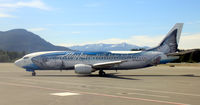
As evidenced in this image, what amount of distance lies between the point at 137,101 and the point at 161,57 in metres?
27.5

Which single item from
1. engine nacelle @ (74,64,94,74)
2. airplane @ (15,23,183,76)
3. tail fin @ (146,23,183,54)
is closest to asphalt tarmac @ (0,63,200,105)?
engine nacelle @ (74,64,94,74)

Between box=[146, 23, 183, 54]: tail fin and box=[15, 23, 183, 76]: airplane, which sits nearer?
box=[15, 23, 183, 76]: airplane

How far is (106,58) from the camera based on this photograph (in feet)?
135

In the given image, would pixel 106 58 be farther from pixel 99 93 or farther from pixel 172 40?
pixel 99 93

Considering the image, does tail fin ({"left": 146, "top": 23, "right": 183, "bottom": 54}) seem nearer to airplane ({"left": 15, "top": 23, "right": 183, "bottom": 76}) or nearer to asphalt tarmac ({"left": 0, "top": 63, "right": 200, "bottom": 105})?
airplane ({"left": 15, "top": 23, "right": 183, "bottom": 76})

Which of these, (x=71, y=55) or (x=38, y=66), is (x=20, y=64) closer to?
(x=38, y=66)

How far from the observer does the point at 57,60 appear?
40156 mm

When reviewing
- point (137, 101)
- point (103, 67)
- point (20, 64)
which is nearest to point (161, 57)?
point (103, 67)

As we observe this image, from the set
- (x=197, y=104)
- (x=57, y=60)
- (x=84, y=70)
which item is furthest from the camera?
(x=57, y=60)

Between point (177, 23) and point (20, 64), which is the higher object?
point (177, 23)

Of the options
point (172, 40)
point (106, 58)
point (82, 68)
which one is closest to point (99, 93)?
point (82, 68)

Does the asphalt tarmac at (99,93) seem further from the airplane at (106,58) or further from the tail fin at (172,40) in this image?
the tail fin at (172,40)

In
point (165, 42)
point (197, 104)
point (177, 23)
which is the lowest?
point (197, 104)

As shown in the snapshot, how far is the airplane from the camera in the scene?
4016 centimetres
